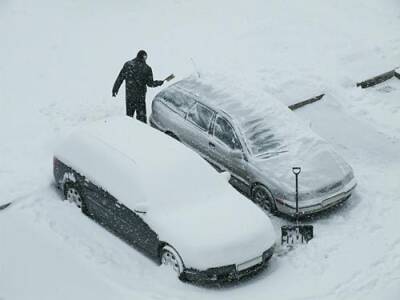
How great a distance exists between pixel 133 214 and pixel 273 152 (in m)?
2.97

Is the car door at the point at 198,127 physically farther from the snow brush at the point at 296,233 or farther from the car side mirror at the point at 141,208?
the car side mirror at the point at 141,208

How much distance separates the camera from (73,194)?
12.3 meters

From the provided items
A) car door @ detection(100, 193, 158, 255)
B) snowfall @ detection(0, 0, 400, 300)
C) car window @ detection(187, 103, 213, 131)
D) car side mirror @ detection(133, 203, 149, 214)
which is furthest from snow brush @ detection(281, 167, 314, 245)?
car window @ detection(187, 103, 213, 131)

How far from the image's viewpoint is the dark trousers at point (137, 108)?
1488cm

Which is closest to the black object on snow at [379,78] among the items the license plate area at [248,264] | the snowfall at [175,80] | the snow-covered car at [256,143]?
the snowfall at [175,80]

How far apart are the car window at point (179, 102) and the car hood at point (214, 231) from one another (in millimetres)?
2921

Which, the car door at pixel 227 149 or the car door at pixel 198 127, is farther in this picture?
the car door at pixel 198 127

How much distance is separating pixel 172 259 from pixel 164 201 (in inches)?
34.8

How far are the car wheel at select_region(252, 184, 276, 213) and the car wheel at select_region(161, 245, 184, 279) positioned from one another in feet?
7.91

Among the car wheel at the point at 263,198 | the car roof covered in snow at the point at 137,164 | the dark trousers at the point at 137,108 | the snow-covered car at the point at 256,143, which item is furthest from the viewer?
the dark trousers at the point at 137,108

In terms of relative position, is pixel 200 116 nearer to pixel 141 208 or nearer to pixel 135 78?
pixel 135 78

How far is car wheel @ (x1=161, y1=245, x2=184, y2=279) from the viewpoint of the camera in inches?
419

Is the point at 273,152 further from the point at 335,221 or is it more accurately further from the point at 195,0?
the point at 195,0

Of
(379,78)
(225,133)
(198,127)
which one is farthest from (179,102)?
(379,78)
